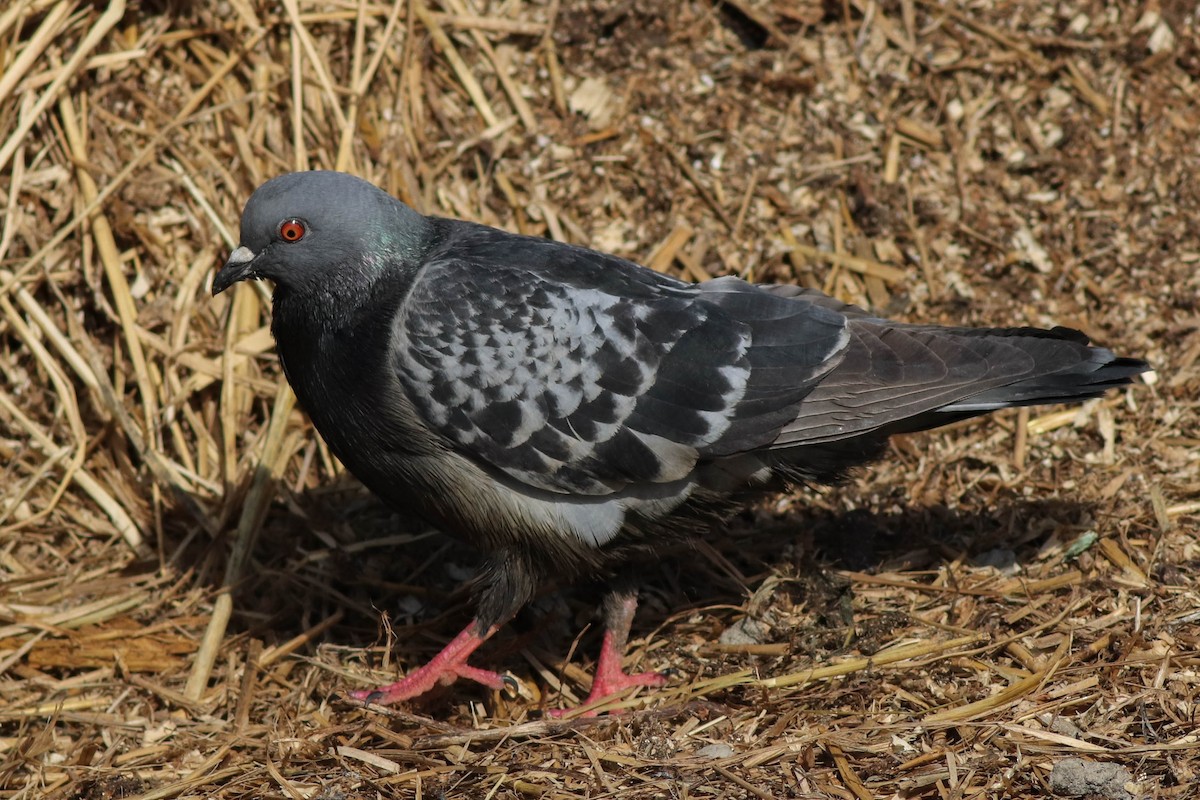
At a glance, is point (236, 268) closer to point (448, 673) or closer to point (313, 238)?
point (313, 238)

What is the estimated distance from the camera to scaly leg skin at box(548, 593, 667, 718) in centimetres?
507

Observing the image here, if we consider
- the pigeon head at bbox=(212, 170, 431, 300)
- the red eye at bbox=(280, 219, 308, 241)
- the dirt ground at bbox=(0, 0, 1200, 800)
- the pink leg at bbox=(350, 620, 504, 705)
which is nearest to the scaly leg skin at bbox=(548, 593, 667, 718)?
the dirt ground at bbox=(0, 0, 1200, 800)

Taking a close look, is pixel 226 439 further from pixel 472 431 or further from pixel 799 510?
pixel 799 510

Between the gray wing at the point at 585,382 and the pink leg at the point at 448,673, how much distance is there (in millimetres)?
816

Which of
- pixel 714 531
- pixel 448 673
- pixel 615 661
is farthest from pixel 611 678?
pixel 714 531

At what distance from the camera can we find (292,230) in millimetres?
4828

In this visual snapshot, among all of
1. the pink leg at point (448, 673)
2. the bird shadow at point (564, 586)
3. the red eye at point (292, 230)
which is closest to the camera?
the red eye at point (292, 230)

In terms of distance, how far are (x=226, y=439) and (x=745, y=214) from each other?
3.09 metres

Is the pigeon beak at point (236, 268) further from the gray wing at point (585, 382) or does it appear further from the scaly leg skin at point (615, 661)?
the scaly leg skin at point (615, 661)

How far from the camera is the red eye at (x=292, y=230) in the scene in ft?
15.8

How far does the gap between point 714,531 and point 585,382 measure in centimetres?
112

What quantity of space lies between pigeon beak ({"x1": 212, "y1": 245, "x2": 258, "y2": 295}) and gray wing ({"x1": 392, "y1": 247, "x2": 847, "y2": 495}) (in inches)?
27.6

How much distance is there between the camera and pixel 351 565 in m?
5.89

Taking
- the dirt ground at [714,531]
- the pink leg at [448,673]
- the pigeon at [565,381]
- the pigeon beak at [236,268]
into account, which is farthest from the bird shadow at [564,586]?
the pigeon beak at [236,268]
